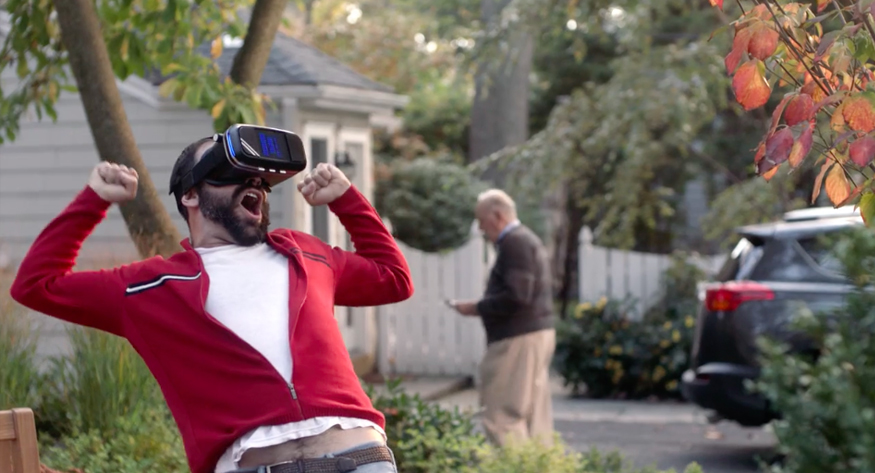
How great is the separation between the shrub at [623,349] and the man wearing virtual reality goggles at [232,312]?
861cm

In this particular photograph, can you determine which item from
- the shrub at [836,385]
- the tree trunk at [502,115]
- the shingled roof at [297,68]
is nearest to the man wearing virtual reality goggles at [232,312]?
the shrub at [836,385]

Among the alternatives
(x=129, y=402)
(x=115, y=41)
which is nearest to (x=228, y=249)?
(x=129, y=402)

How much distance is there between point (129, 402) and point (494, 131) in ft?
46.3

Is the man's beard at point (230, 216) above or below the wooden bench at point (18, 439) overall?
above

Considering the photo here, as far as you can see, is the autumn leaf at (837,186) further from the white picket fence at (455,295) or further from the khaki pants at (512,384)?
the white picket fence at (455,295)

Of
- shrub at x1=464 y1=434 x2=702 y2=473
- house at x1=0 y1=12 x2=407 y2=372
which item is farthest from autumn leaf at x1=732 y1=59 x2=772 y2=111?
house at x1=0 y1=12 x2=407 y2=372

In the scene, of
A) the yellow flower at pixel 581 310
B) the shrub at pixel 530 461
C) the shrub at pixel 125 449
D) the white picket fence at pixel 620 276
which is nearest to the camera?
the shrub at pixel 125 449

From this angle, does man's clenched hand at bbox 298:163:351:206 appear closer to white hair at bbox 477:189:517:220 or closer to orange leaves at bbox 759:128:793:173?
orange leaves at bbox 759:128:793:173

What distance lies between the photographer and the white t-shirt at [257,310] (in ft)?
8.36

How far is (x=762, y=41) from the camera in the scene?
8.42 ft

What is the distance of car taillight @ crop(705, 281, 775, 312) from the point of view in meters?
7.87

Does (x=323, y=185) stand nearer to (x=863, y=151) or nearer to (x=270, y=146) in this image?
(x=270, y=146)

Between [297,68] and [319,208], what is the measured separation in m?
1.51

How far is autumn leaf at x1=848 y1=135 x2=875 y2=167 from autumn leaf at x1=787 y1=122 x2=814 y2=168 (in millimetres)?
110
